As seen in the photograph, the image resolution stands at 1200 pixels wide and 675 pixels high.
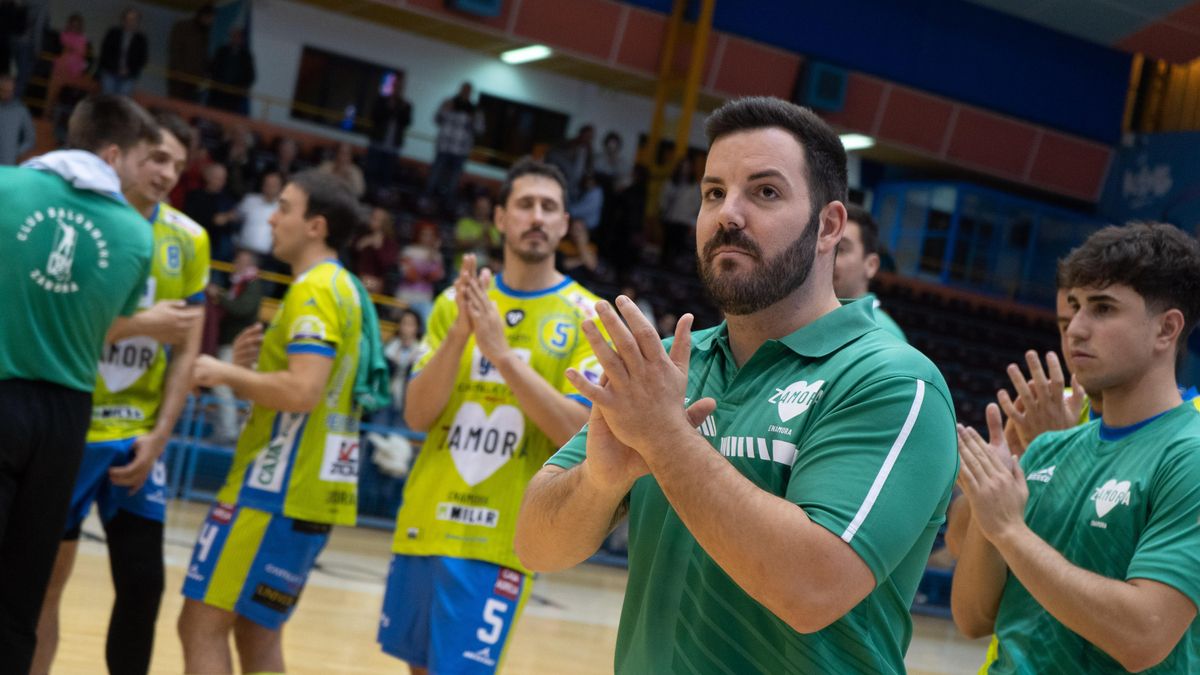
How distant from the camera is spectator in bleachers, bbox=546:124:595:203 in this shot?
56.7 feet

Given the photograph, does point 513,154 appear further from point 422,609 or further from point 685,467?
point 685,467

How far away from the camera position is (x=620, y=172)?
64.0 ft

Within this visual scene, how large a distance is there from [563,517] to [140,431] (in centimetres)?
298

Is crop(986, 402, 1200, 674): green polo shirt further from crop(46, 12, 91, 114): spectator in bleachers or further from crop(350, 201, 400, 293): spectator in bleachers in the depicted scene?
crop(46, 12, 91, 114): spectator in bleachers

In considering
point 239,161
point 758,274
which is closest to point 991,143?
point 239,161

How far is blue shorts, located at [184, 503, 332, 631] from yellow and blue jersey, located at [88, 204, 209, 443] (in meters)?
0.49

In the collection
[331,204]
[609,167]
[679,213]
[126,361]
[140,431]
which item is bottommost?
[140,431]

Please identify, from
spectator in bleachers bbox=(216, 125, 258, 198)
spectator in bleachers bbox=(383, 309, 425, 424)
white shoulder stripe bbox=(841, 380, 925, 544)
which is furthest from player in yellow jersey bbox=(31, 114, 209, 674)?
spectator in bleachers bbox=(216, 125, 258, 198)

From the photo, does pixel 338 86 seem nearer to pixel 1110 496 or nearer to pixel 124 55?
pixel 124 55

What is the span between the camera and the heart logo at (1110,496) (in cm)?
286

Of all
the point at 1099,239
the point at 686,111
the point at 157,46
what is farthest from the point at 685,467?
the point at 157,46

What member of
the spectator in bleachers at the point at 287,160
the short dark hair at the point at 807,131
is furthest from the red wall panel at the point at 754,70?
the short dark hair at the point at 807,131

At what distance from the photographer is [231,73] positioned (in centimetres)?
1741

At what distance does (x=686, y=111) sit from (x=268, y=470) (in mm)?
16727
